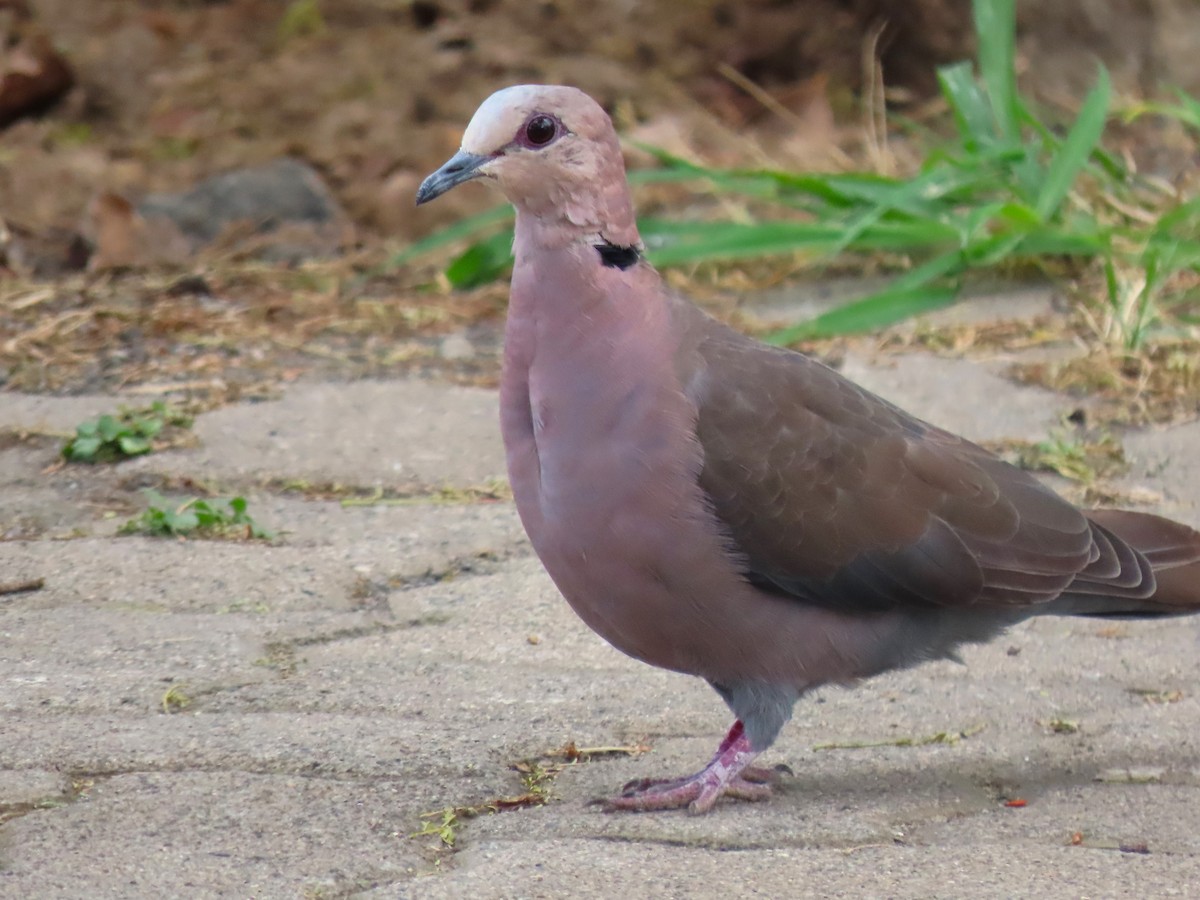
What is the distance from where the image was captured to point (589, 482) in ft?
8.10

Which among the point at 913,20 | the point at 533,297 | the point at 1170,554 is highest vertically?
the point at 913,20

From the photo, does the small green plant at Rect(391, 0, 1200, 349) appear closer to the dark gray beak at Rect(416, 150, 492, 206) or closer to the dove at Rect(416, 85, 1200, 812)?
the dove at Rect(416, 85, 1200, 812)

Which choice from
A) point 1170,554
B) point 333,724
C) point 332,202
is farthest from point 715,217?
point 333,724

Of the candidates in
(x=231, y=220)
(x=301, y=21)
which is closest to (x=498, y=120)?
(x=231, y=220)

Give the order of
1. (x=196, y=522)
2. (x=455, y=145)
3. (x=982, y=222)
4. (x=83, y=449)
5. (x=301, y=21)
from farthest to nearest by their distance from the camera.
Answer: (x=301, y=21) → (x=455, y=145) → (x=982, y=222) → (x=83, y=449) → (x=196, y=522)

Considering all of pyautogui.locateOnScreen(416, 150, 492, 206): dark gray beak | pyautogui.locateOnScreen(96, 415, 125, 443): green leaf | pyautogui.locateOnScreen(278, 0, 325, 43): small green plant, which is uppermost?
pyautogui.locateOnScreen(278, 0, 325, 43): small green plant

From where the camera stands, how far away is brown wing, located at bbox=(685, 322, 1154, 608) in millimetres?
2594

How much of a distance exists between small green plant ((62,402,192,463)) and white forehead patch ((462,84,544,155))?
161cm

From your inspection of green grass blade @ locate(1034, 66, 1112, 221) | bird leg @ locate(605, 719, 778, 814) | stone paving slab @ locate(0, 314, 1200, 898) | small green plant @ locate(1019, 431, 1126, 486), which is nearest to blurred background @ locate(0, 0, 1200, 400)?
green grass blade @ locate(1034, 66, 1112, 221)

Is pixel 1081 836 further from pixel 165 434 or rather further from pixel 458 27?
pixel 458 27

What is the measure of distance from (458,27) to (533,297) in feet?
14.5

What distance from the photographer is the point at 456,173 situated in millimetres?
2596

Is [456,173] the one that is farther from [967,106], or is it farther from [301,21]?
[301,21]

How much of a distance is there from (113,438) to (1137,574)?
2222 mm
